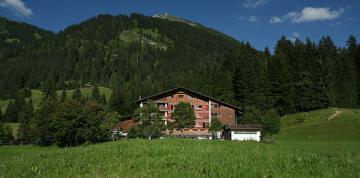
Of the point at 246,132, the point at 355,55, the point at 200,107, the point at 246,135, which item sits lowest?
the point at 246,135

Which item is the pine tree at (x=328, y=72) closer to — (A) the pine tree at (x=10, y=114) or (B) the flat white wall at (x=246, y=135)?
(B) the flat white wall at (x=246, y=135)

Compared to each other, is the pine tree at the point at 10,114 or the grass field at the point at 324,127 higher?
the pine tree at the point at 10,114

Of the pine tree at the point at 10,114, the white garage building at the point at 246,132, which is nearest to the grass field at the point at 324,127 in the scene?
the white garage building at the point at 246,132

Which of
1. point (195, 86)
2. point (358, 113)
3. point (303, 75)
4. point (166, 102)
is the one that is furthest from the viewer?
point (195, 86)

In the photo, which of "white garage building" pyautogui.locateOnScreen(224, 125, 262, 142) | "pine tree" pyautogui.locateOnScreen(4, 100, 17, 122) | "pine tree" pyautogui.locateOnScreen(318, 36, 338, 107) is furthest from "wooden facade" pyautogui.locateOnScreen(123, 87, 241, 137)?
"pine tree" pyautogui.locateOnScreen(4, 100, 17, 122)

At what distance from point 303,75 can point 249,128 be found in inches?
1689

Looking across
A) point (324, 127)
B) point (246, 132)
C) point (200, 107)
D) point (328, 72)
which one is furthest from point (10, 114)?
point (324, 127)

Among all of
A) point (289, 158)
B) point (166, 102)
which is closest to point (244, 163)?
point (289, 158)

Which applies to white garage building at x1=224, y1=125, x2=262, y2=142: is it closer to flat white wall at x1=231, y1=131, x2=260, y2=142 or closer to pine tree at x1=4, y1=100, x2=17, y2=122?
flat white wall at x1=231, y1=131, x2=260, y2=142

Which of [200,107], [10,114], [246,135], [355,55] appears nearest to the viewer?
[246,135]

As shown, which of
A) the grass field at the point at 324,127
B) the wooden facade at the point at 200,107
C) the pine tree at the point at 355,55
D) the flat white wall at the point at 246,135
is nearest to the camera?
the flat white wall at the point at 246,135

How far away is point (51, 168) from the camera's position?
→ 48.9 ft

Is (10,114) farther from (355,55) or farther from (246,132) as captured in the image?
(355,55)

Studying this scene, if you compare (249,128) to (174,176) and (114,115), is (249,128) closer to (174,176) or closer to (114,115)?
(114,115)
